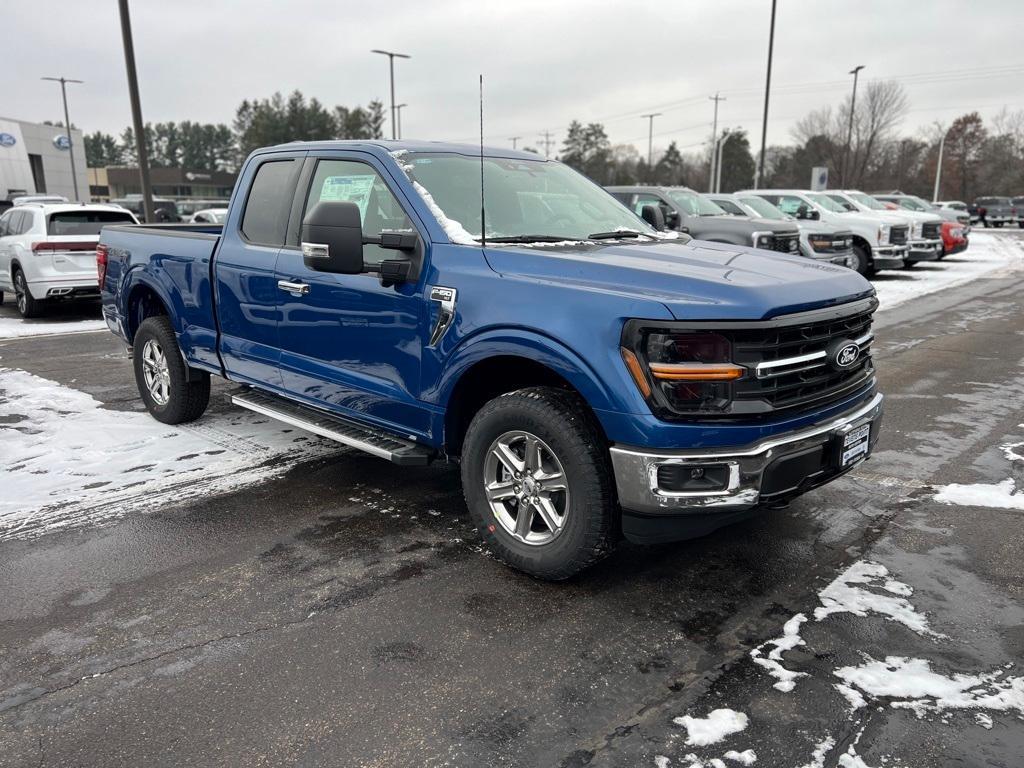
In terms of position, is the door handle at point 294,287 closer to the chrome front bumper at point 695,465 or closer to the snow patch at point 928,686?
the chrome front bumper at point 695,465

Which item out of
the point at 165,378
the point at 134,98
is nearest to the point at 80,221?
the point at 134,98

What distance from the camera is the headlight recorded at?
10.0ft

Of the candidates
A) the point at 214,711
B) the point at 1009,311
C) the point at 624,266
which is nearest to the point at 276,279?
the point at 624,266

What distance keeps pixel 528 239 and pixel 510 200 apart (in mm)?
380

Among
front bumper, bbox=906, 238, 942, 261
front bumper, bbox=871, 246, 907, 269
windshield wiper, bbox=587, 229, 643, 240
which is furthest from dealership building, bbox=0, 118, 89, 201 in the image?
windshield wiper, bbox=587, 229, 643, 240

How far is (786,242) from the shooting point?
1326 centimetres

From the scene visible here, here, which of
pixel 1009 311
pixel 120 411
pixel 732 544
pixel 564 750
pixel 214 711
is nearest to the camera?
pixel 564 750

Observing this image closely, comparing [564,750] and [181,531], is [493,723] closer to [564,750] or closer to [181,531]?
[564,750]

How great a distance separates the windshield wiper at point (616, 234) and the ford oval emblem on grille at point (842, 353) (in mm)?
1397

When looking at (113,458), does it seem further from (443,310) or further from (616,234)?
(616,234)

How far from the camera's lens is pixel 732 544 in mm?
4016

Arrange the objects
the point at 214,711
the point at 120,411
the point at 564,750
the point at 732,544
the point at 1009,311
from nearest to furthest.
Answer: the point at 564,750 → the point at 214,711 → the point at 732,544 → the point at 120,411 → the point at 1009,311

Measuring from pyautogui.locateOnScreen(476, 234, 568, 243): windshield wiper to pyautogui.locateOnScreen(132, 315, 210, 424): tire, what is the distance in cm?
302

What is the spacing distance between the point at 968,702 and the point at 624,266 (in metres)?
2.04
